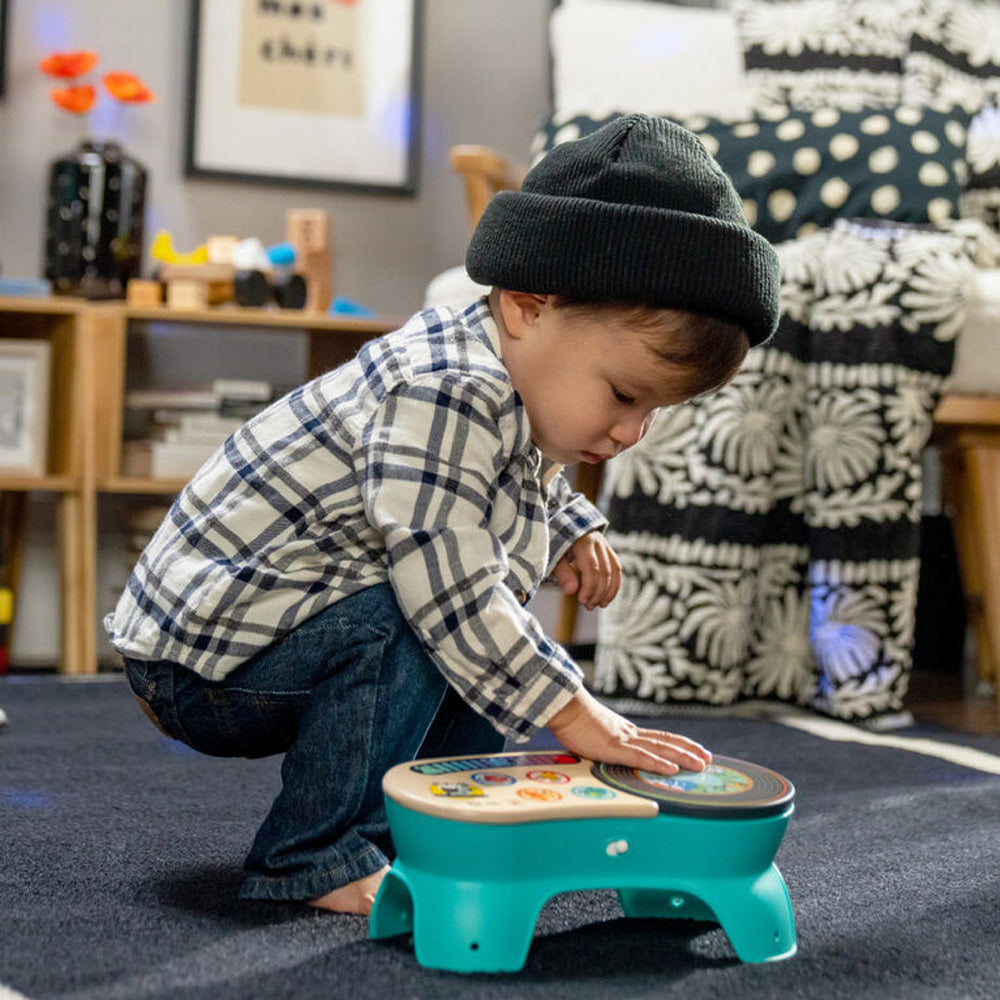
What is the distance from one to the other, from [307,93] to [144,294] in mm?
537

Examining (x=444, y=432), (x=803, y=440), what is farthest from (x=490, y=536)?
(x=803, y=440)

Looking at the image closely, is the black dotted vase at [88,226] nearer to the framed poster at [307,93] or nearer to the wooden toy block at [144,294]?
the wooden toy block at [144,294]

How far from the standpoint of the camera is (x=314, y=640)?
798mm

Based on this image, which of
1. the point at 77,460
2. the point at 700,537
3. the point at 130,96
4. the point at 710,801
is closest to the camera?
the point at 710,801

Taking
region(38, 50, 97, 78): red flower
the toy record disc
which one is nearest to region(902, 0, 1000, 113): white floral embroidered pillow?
region(38, 50, 97, 78): red flower

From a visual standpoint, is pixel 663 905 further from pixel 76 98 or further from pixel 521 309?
pixel 76 98

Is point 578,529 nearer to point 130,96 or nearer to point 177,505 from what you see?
point 177,505

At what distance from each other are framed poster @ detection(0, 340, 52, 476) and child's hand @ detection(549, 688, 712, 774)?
1.37 meters

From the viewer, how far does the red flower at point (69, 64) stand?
2.04m

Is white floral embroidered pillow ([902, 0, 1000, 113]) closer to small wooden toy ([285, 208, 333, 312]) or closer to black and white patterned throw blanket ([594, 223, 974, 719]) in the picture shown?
black and white patterned throw blanket ([594, 223, 974, 719])

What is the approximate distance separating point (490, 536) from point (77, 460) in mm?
1279

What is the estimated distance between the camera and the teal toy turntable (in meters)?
0.68

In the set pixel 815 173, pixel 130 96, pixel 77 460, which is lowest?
pixel 77 460

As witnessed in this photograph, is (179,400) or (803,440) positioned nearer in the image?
(803,440)
